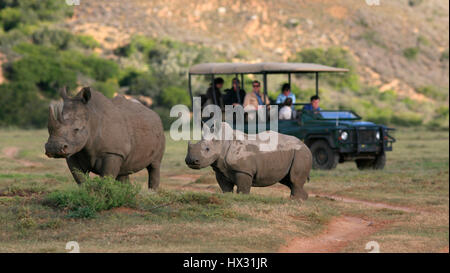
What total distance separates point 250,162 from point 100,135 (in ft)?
8.03

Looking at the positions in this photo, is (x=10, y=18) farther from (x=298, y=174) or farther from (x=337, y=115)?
(x=298, y=174)

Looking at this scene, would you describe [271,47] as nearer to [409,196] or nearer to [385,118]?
[385,118]

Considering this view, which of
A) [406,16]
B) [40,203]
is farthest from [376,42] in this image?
[40,203]

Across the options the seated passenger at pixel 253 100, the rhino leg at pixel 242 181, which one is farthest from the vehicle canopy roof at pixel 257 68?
the rhino leg at pixel 242 181

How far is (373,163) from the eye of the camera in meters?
20.3

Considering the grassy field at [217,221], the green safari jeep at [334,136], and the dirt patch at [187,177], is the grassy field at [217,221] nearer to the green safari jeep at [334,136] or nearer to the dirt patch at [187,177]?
the dirt patch at [187,177]

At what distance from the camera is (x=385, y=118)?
154 ft

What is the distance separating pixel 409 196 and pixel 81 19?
2097 inches

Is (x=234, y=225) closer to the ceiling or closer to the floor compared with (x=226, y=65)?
closer to the floor

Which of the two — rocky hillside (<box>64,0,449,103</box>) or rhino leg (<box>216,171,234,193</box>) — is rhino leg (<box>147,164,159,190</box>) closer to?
rhino leg (<box>216,171,234,193</box>)

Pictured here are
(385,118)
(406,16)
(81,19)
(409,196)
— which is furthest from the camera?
(406,16)

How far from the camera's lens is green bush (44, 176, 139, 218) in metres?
9.94

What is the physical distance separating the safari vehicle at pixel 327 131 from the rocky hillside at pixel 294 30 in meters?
41.8
